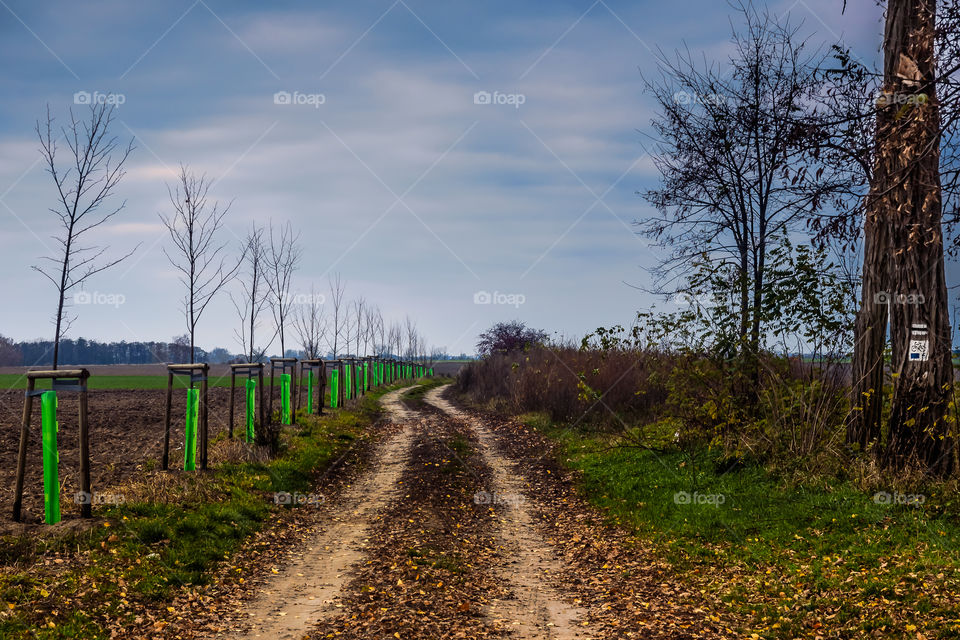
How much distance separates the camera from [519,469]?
1556 centimetres

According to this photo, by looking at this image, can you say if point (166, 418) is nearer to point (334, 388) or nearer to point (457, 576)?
point (457, 576)

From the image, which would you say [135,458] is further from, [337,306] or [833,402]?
[337,306]

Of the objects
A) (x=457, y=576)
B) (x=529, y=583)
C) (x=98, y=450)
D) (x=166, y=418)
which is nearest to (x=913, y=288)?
(x=529, y=583)

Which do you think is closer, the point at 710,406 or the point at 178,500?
the point at 178,500

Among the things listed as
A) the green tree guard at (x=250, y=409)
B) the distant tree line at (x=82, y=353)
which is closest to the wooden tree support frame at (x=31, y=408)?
Result: the green tree guard at (x=250, y=409)

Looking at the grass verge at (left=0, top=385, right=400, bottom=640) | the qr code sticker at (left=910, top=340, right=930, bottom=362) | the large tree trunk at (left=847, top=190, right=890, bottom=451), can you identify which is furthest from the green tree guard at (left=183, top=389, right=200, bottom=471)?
the qr code sticker at (left=910, top=340, right=930, bottom=362)

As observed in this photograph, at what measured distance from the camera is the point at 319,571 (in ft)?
27.6

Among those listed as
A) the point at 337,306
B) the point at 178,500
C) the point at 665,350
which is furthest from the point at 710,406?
the point at 337,306

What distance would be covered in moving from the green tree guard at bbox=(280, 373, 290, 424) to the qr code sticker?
1511 centimetres

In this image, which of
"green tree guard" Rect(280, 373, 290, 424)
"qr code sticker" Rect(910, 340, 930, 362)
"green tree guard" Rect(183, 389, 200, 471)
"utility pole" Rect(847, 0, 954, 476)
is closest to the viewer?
"utility pole" Rect(847, 0, 954, 476)

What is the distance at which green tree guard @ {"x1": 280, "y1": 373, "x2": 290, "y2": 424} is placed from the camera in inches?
779

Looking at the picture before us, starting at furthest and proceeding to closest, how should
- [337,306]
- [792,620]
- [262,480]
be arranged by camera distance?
[337,306], [262,480], [792,620]

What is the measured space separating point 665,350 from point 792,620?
8.02 metres

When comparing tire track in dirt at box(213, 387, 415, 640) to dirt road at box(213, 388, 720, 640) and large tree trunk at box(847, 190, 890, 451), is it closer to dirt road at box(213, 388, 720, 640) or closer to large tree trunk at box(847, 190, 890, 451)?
dirt road at box(213, 388, 720, 640)
